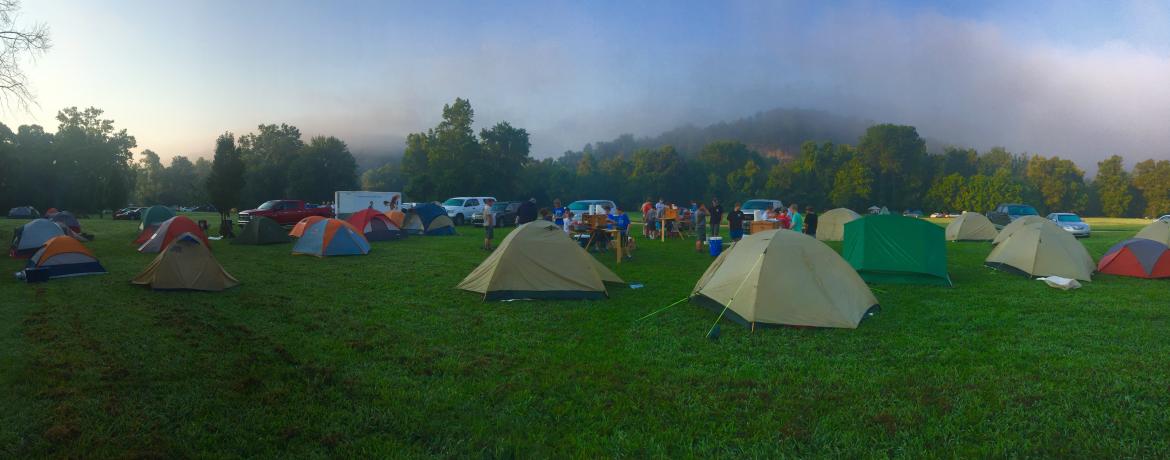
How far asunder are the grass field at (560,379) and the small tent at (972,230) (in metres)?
14.7

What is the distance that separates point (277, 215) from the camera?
2761 cm

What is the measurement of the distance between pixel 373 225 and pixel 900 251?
17.0 meters

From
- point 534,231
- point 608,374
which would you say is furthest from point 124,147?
point 608,374

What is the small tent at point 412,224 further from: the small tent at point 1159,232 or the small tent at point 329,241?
the small tent at point 1159,232

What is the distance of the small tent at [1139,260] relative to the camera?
40.3 ft

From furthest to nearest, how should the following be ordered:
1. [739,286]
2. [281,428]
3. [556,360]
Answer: [739,286], [556,360], [281,428]

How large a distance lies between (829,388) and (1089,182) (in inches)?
4595

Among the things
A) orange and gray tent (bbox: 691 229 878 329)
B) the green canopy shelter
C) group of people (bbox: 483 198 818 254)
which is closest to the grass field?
orange and gray tent (bbox: 691 229 878 329)

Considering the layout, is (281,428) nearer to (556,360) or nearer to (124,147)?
(556,360)

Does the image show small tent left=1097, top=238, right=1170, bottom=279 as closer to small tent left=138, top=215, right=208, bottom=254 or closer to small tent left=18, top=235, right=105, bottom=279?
small tent left=18, top=235, right=105, bottom=279

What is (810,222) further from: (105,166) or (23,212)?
(105,166)

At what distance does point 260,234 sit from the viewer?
19016mm

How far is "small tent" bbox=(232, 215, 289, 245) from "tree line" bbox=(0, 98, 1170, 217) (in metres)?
12.1

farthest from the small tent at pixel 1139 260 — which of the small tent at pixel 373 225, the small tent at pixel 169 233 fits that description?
the small tent at pixel 169 233
